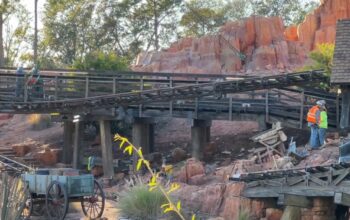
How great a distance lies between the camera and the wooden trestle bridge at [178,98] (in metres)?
25.3

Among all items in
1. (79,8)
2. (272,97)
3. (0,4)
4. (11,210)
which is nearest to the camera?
(11,210)

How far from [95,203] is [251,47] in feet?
80.2

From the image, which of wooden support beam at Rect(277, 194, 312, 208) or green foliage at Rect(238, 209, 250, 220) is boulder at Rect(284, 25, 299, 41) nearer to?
green foliage at Rect(238, 209, 250, 220)

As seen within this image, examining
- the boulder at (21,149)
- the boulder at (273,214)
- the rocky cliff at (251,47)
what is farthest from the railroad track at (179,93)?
the rocky cliff at (251,47)

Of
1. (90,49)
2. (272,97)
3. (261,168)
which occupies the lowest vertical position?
(261,168)

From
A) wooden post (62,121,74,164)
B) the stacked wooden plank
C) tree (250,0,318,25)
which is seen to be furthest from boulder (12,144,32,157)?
tree (250,0,318,25)

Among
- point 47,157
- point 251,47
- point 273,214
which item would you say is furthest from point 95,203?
point 251,47

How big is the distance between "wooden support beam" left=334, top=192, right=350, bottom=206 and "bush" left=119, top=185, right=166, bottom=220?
4.82 metres

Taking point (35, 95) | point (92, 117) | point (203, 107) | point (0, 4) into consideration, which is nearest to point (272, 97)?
point (203, 107)

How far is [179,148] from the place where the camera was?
28953 mm

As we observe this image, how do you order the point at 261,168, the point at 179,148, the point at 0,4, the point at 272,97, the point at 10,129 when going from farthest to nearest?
1. the point at 0,4
2. the point at 10,129
3. the point at 179,148
4. the point at 272,97
5. the point at 261,168

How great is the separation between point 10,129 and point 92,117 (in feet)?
45.4

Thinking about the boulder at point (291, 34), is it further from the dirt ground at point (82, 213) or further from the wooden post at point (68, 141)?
the dirt ground at point (82, 213)

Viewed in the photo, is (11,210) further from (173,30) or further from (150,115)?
(173,30)
